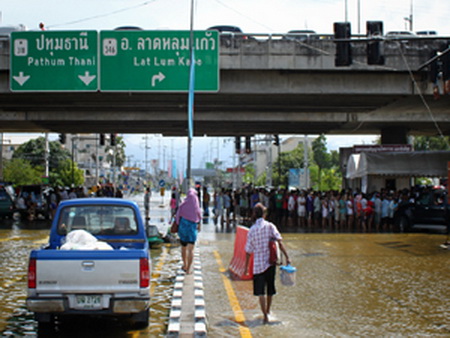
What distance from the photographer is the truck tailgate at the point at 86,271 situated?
6953 millimetres

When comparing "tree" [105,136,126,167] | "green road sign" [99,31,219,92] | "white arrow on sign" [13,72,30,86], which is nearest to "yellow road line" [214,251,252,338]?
"green road sign" [99,31,219,92]

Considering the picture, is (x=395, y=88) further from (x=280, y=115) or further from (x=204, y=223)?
(x=204, y=223)

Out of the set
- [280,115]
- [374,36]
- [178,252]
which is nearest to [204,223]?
[280,115]

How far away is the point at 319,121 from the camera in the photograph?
3052 centimetres

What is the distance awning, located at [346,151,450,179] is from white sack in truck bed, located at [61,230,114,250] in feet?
69.3

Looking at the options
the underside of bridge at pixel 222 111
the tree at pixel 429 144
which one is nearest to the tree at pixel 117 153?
the tree at pixel 429 144

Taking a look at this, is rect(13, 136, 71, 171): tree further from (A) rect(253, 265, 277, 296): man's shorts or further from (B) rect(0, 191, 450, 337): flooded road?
(A) rect(253, 265, 277, 296): man's shorts

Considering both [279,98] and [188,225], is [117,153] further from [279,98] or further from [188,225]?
[188,225]

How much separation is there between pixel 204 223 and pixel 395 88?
10.9 metres

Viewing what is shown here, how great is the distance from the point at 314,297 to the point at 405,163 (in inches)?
766

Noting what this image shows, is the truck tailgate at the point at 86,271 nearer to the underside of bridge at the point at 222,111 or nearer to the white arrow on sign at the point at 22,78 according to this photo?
the white arrow on sign at the point at 22,78

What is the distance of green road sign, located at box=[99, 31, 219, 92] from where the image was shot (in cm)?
2200

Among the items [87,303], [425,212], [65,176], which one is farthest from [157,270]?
[65,176]

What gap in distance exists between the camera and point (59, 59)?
72.2ft
